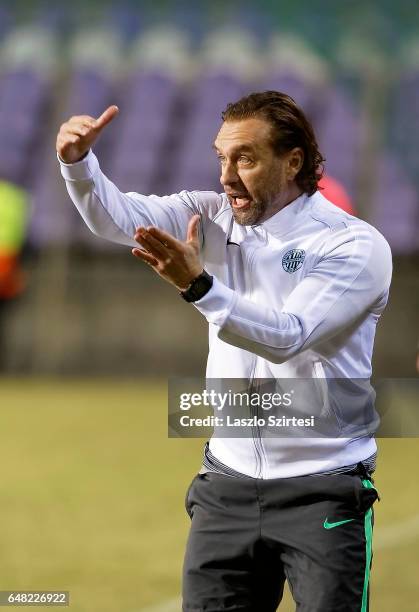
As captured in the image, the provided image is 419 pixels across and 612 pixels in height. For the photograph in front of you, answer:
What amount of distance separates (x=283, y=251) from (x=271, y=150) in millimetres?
277

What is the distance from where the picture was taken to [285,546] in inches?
123

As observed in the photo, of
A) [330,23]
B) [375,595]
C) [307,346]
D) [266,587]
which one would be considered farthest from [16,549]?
[330,23]

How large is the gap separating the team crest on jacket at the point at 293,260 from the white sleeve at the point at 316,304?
0.04 metres

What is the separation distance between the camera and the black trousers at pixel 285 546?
10.0 feet

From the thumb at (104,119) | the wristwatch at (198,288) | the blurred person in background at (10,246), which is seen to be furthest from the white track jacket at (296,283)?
the blurred person in background at (10,246)

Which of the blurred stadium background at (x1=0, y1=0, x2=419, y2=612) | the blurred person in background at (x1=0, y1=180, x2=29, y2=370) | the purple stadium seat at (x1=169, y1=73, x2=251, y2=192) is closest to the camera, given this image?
the blurred stadium background at (x1=0, y1=0, x2=419, y2=612)

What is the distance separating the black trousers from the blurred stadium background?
194cm

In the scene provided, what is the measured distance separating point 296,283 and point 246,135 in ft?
1.38

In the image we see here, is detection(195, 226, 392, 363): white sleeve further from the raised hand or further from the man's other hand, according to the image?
the raised hand

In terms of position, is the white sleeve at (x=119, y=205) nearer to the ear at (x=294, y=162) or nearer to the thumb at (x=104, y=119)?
the thumb at (x=104, y=119)

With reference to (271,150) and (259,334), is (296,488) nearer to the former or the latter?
(259,334)

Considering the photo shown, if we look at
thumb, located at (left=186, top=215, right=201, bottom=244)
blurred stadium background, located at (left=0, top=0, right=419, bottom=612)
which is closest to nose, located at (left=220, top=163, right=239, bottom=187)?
thumb, located at (left=186, top=215, right=201, bottom=244)

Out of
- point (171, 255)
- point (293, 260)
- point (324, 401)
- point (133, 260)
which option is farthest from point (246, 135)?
point (133, 260)

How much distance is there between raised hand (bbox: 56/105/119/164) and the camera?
312cm
